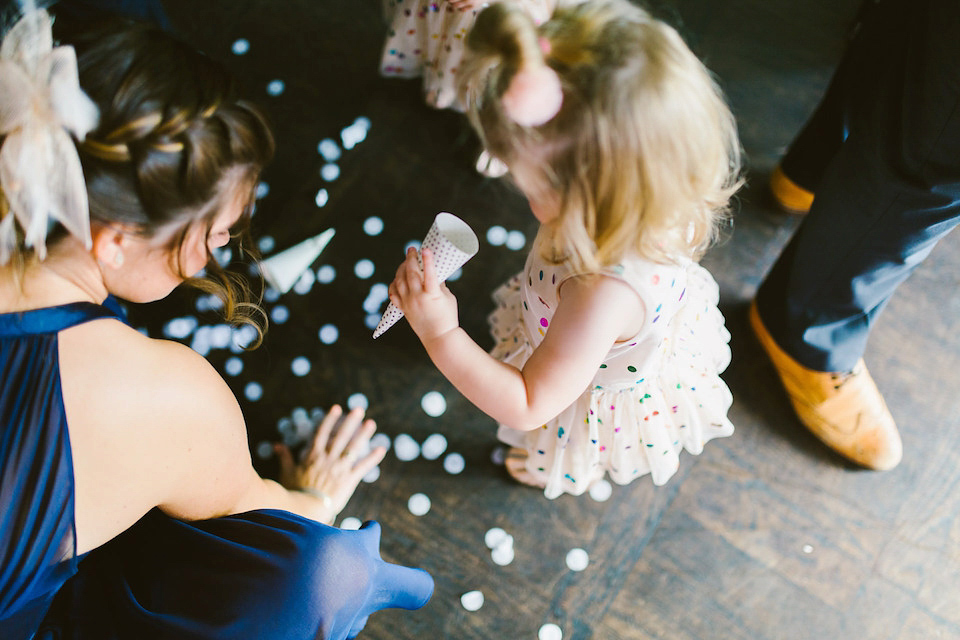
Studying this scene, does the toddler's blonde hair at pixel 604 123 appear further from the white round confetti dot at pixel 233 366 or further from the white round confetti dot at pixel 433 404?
the white round confetti dot at pixel 233 366

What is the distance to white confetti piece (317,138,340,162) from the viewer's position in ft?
5.73

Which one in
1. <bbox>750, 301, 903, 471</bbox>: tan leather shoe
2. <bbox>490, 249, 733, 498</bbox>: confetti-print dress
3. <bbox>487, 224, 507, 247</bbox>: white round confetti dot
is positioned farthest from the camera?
<bbox>487, 224, 507, 247</bbox>: white round confetti dot

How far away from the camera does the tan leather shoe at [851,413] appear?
1429 mm

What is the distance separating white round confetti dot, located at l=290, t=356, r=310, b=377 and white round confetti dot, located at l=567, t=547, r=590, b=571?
719 millimetres

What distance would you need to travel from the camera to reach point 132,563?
0.99m

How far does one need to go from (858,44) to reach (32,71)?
145 cm

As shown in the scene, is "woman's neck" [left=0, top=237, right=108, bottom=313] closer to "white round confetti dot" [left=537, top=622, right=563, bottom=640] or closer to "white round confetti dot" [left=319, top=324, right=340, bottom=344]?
"white round confetti dot" [left=319, top=324, right=340, bottom=344]

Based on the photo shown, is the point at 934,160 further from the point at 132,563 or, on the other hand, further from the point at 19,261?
the point at 132,563

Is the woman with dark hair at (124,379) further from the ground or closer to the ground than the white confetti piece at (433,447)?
further from the ground

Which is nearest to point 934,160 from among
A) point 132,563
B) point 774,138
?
point 774,138

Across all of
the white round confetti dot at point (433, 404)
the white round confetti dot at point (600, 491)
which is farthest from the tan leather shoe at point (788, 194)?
→ the white round confetti dot at point (433, 404)

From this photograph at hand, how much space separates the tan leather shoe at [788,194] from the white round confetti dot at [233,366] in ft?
4.53

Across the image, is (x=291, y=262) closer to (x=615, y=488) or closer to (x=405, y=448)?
(x=405, y=448)

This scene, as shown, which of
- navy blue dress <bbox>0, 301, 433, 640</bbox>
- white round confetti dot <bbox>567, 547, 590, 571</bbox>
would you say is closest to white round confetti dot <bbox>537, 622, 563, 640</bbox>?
white round confetti dot <bbox>567, 547, 590, 571</bbox>
